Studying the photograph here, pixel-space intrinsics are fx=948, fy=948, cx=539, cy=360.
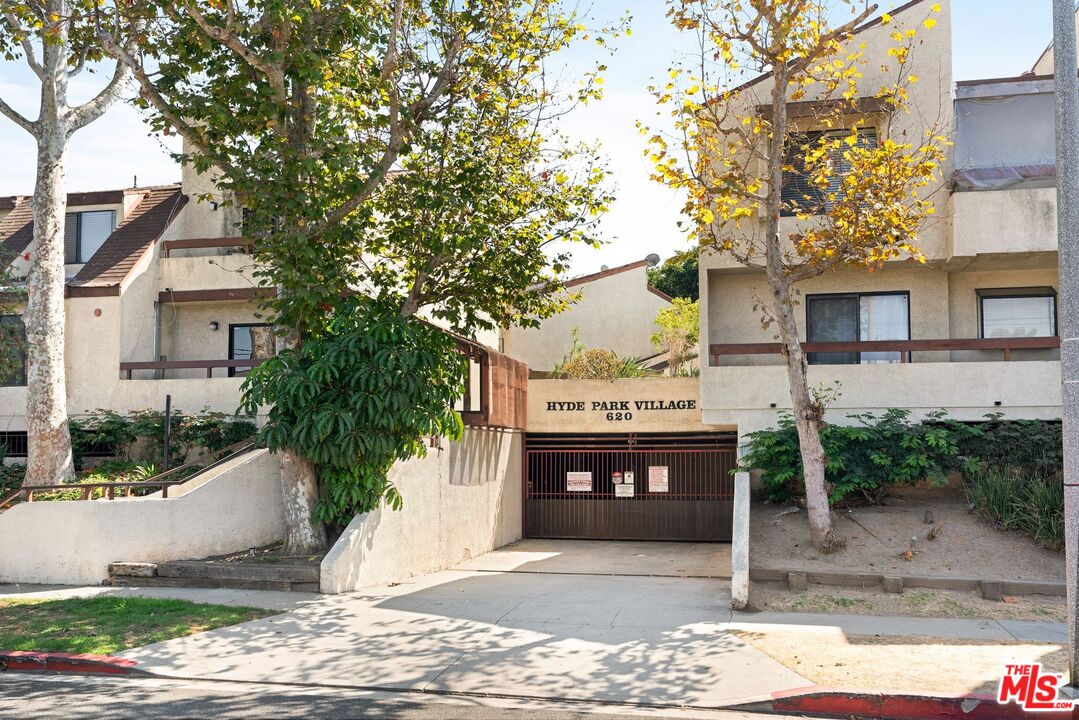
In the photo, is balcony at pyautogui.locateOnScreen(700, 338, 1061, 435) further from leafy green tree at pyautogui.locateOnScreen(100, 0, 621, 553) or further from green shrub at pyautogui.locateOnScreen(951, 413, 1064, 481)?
leafy green tree at pyautogui.locateOnScreen(100, 0, 621, 553)

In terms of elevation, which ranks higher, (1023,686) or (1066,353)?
(1066,353)

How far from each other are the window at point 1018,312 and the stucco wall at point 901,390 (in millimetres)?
1459

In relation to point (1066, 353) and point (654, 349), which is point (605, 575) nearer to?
point (1066, 353)

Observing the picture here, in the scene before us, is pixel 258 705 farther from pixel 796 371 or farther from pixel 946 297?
pixel 946 297

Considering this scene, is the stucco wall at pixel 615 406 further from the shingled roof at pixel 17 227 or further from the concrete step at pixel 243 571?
the shingled roof at pixel 17 227

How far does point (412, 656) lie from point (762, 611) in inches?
181

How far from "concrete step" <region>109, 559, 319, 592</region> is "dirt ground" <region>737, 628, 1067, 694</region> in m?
5.91

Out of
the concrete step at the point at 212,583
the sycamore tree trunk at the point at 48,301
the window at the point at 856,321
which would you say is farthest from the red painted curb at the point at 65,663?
the window at the point at 856,321

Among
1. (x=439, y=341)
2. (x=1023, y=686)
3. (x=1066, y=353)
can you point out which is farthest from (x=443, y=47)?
(x=1023, y=686)

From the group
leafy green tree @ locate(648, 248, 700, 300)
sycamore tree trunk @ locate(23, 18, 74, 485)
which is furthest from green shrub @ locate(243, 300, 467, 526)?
leafy green tree @ locate(648, 248, 700, 300)

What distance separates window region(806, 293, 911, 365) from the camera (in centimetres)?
1784

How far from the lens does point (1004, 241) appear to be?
53.0 feet

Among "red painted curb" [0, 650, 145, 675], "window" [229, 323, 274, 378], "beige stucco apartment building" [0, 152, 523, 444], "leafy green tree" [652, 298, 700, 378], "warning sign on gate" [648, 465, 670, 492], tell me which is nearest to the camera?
"red painted curb" [0, 650, 145, 675]

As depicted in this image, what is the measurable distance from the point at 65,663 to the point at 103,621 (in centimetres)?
147
